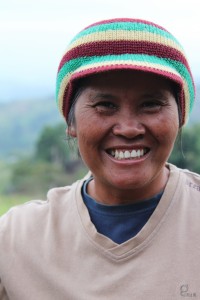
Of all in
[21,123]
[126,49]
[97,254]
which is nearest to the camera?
[126,49]

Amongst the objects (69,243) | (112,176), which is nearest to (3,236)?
(69,243)

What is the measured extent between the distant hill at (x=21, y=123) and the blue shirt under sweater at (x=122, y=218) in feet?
106

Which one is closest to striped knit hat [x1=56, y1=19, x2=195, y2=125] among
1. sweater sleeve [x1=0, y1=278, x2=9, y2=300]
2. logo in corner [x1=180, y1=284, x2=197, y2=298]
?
logo in corner [x1=180, y1=284, x2=197, y2=298]

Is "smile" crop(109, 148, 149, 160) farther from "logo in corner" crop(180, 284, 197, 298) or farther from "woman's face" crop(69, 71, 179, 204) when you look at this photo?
"logo in corner" crop(180, 284, 197, 298)

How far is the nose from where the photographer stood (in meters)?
1.47

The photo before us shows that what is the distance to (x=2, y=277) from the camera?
169cm

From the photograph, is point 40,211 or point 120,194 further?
point 40,211

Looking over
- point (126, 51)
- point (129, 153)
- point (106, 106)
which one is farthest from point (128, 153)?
point (126, 51)

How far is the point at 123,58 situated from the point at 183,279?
0.57 meters

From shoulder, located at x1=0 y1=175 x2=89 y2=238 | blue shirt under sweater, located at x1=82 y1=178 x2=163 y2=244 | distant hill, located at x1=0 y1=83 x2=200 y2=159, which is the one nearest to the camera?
blue shirt under sweater, located at x1=82 y1=178 x2=163 y2=244

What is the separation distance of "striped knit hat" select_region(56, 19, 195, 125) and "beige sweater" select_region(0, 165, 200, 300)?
34 centimetres

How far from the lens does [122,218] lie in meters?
1.65

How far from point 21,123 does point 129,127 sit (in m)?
34.4

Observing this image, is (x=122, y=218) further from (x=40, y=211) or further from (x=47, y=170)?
(x=47, y=170)
